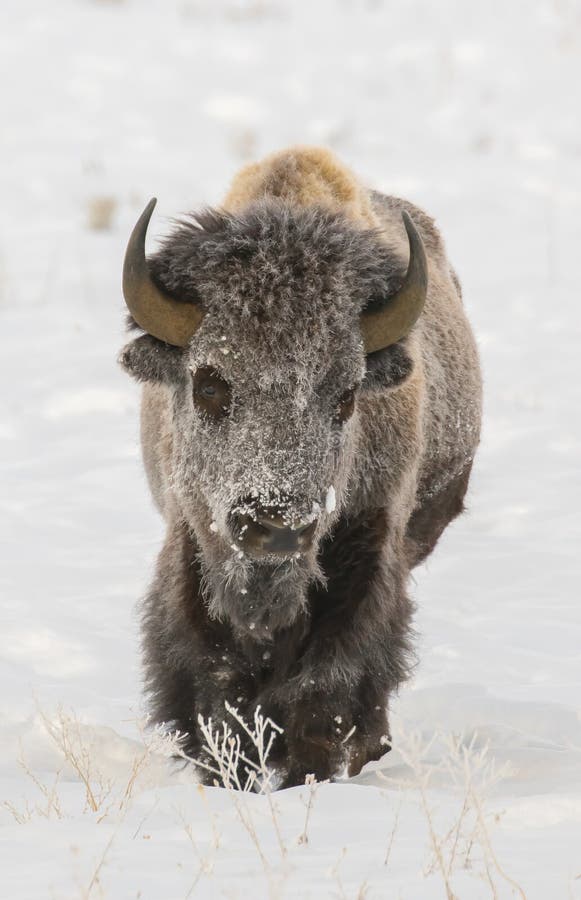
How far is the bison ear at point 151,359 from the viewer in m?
4.83

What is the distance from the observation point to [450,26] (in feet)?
76.1

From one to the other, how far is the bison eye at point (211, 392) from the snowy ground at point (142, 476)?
1.28 meters

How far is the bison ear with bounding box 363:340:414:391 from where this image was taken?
4.91m

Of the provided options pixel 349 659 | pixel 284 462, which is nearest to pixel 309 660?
pixel 349 659

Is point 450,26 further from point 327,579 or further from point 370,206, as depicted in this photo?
point 327,579

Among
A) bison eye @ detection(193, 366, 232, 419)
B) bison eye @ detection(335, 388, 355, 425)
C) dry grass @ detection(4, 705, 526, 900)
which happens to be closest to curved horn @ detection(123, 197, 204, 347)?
bison eye @ detection(193, 366, 232, 419)

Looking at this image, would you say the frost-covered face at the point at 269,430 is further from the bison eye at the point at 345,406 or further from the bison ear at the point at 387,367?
the bison ear at the point at 387,367

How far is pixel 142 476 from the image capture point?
29.5 ft

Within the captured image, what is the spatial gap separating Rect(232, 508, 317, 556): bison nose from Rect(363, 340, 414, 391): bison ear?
0.77 metres

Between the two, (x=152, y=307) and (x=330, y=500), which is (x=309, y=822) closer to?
(x=330, y=500)

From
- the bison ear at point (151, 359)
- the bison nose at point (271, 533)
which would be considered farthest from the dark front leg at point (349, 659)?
the bison ear at point (151, 359)

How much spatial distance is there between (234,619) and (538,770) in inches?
49.6

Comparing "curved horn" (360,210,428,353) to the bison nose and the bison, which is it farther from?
the bison nose

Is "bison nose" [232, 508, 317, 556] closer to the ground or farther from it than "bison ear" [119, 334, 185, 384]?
closer to the ground
